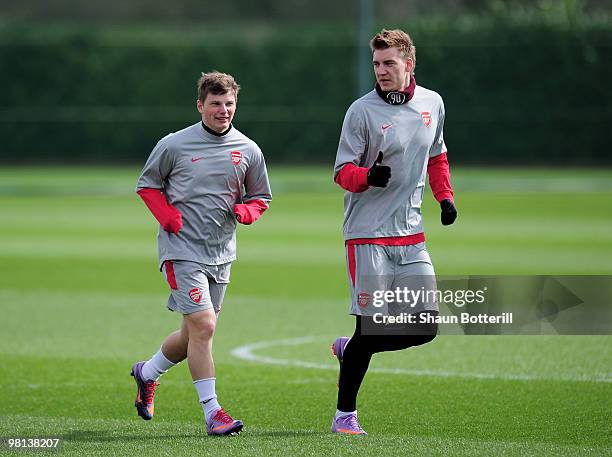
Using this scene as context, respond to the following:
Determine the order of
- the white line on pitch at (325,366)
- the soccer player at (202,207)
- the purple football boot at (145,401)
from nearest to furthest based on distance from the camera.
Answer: the soccer player at (202,207), the purple football boot at (145,401), the white line on pitch at (325,366)

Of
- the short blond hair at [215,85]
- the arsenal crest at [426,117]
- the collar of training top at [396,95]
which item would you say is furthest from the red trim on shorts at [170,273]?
the arsenal crest at [426,117]

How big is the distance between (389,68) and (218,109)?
3.30ft

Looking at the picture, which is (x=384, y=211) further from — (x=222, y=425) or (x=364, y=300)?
(x=222, y=425)

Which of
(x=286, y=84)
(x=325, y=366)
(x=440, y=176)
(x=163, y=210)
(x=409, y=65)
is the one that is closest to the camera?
(x=409, y=65)

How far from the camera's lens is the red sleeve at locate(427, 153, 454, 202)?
770 cm

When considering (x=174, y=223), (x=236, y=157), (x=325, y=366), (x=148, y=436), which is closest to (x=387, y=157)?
(x=236, y=157)

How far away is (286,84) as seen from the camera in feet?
148

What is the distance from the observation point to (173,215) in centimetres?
755

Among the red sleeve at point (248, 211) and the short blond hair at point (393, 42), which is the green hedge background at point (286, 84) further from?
the short blond hair at point (393, 42)

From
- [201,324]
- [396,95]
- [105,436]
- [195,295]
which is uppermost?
[396,95]

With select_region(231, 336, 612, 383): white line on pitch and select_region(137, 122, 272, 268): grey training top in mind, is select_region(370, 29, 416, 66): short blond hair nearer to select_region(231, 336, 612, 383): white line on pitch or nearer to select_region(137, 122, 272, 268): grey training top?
select_region(137, 122, 272, 268): grey training top

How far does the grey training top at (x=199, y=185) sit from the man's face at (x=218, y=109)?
0.10 meters

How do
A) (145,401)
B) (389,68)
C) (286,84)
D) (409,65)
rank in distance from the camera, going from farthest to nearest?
(286,84), (145,401), (409,65), (389,68)

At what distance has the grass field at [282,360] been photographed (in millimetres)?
7449
